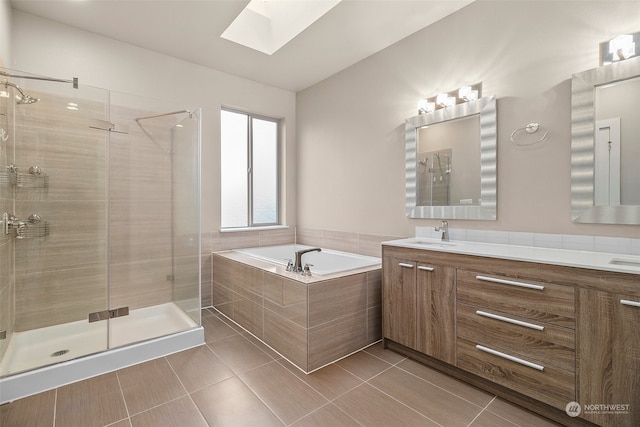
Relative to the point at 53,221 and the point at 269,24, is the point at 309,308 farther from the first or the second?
the point at 269,24

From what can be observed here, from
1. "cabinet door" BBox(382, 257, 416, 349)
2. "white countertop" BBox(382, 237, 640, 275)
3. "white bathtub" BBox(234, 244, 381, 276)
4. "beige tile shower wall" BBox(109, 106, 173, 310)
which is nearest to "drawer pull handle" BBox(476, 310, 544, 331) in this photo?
"white countertop" BBox(382, 237, 640, 275)

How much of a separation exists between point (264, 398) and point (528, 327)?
157cm

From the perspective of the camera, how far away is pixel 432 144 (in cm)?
267

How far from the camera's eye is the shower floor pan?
1898 mm

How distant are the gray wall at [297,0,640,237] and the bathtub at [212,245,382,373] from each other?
85cm

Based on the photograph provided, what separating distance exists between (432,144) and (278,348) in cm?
216

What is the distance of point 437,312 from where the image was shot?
6.76 feet

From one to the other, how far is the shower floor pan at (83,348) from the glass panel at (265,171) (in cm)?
171

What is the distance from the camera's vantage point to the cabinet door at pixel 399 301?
2.21 meters

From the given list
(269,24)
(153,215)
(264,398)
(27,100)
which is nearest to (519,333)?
(264,398)

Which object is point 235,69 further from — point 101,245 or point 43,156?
point 101,245

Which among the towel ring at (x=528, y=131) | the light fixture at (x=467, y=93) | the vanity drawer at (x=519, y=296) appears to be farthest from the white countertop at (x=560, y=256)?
the light fixture at (x=467, y=93)

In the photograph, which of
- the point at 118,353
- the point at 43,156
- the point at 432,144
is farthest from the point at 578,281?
the point at 43,156

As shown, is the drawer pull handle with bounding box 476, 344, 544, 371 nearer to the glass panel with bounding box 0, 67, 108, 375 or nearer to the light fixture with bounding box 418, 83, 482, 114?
the light fixture with bounding box 418, 83, 482, 114
